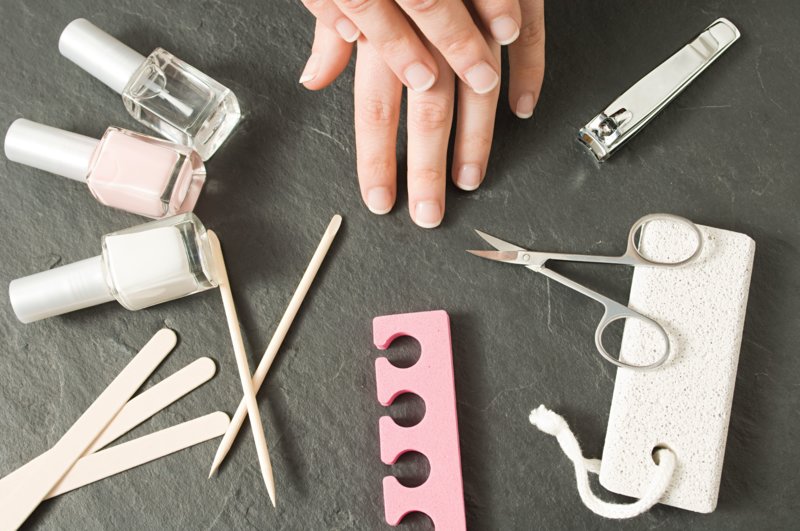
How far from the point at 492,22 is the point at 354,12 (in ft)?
0.54

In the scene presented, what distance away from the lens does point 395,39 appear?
31.0 inches

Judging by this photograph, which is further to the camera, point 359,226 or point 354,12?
point 359,226

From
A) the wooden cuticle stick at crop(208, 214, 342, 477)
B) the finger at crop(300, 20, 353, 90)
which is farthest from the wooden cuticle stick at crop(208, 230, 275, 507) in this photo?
the finger at crop(300, 20, 353, 90)

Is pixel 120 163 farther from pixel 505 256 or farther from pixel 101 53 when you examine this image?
pixel 505 256

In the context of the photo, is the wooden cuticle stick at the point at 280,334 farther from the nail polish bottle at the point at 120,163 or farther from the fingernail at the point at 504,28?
the fingernail at the point at 504,28

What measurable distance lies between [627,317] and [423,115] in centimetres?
35

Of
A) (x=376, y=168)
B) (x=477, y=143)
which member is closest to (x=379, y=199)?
(x=376, y=168)

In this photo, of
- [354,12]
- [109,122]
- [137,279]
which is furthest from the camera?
[109,122]

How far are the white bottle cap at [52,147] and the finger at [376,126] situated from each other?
1.11 ft

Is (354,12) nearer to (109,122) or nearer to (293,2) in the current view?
(293,2)

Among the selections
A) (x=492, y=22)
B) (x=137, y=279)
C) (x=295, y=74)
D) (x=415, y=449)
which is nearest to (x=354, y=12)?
(x=492, y=22)

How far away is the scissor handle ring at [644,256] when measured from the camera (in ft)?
2.94

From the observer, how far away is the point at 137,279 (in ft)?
2.94

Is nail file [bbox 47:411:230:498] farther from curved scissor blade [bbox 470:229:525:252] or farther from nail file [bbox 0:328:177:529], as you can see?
curved scissor blade [bbox 470:229:525:252]
